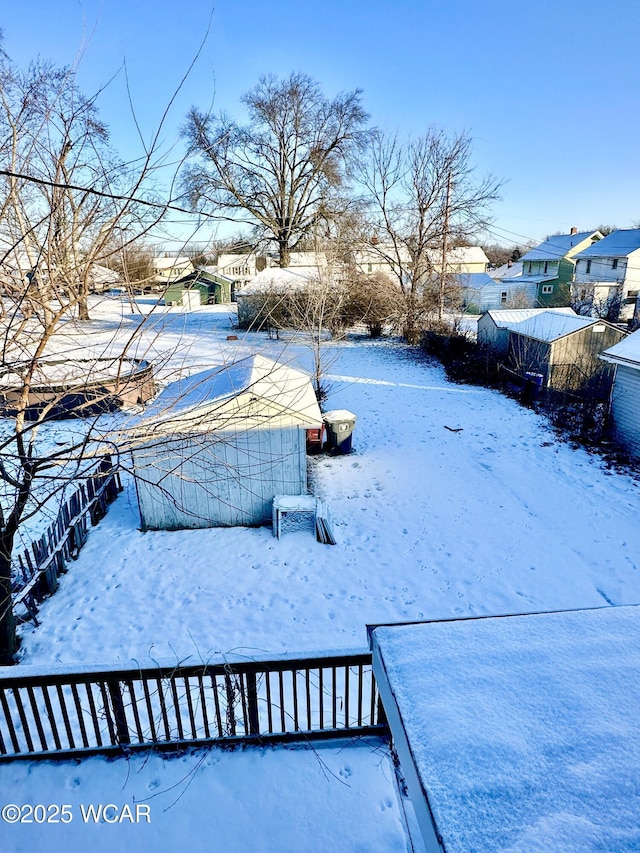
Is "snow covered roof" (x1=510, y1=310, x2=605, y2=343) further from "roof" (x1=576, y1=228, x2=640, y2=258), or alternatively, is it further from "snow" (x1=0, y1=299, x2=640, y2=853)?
"roof" (x1=576, y1=228, x2=640, y2=258)

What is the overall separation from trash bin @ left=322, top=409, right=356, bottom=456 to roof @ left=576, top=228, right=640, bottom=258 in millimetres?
27133

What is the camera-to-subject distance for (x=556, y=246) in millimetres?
34094

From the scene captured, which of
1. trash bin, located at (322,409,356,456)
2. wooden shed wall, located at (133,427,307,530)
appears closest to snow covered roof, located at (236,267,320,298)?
trash bin, located at (322,409,356,456)

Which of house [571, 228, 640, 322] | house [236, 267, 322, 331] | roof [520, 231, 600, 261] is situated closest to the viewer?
house [236, 267, 322, 331]

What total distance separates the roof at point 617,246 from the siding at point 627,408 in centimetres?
2247

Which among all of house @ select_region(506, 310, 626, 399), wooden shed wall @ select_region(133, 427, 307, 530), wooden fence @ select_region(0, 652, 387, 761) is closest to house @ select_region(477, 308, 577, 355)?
house @ select_region(506, 310, 626, 399)

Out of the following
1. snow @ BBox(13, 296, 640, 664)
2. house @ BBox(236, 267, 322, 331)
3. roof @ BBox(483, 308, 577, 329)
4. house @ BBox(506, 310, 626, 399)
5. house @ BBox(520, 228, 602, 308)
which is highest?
house @ BBox(520, 228, 602, 308)

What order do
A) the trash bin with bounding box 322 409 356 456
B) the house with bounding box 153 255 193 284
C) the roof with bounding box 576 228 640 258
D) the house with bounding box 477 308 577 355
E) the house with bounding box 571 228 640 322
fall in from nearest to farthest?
the house with bounding box 153 255 193 284, the trash bin with bounding box 322 409 356 456, the house with bounding box 477 308 577 355, the house with bounding box 571 228 640 322, the roof with bounding box 576 228 640 258

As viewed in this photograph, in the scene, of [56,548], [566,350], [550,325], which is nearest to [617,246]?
[550,325]

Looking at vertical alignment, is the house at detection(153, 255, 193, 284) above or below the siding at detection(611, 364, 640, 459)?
above

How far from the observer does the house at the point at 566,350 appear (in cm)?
1312

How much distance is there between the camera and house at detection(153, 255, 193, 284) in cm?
286

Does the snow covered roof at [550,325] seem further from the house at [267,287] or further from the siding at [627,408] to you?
the house at [267,287]

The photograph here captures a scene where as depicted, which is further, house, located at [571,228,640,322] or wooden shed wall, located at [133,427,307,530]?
house, located at [571,228,640,322]
